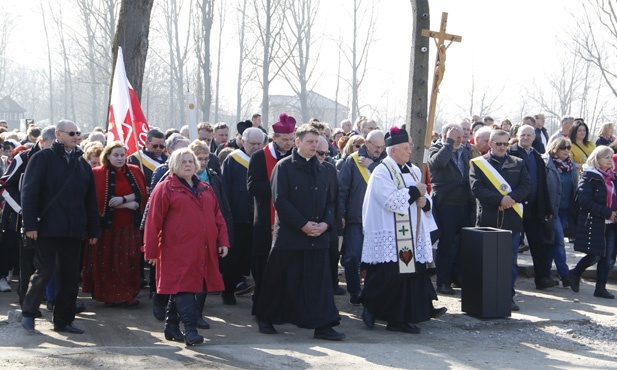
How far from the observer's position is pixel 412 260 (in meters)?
8.38

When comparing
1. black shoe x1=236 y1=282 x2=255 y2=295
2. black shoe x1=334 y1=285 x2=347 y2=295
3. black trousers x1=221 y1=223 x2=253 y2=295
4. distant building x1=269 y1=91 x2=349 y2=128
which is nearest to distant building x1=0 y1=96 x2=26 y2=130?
distant building x1=269 y1=91 x2=349 y2=128

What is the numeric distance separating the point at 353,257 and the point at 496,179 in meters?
1.99

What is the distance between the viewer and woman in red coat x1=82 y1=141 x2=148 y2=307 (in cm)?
917

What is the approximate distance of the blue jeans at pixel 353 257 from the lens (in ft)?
31.4

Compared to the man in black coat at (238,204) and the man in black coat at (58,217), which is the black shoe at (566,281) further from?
the man in black coat at (58,217)

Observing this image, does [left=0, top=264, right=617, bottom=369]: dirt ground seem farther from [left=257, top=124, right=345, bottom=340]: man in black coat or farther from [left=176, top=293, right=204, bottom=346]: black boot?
[left=257, top=124, right=345, bottom=340]: man in black coat

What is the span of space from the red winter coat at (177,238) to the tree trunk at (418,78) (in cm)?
389

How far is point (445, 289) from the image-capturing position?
34.7 ft

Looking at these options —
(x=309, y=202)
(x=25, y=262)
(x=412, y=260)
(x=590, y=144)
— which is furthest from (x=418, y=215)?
(x=590, y=144)

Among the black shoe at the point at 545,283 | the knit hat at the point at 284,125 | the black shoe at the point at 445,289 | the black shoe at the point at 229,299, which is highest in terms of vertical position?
the knit hat at the point at 284,125

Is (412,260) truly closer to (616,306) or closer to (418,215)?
(418,215)

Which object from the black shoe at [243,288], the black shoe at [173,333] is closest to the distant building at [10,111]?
the black shoe at [243,288]

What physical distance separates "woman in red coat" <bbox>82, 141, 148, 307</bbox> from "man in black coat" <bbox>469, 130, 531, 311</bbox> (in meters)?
3.99

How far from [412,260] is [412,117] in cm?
275
